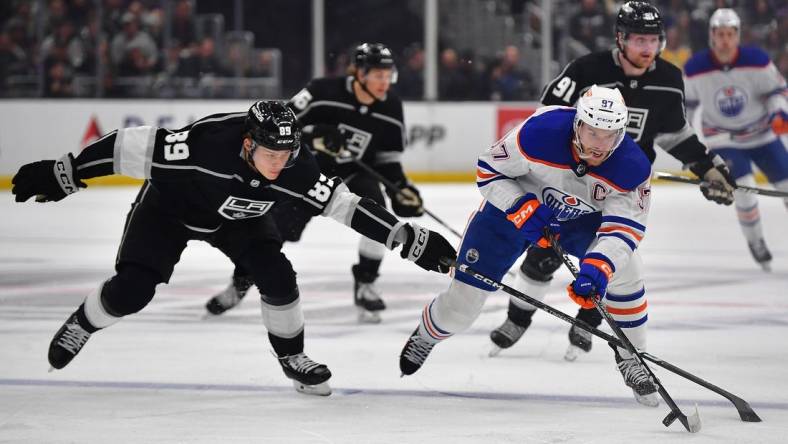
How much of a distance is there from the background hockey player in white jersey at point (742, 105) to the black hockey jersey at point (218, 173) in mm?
3686

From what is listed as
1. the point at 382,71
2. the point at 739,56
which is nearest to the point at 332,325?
the point at 382,71

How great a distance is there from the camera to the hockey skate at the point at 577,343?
4.43 m

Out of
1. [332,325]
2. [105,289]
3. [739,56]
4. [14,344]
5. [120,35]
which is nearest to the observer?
[105,289]

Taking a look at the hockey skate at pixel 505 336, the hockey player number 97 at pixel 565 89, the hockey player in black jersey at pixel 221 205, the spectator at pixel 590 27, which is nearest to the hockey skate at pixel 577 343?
the hockey skate at pixel 505 336

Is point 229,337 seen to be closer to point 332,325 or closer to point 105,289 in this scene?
point 332,325

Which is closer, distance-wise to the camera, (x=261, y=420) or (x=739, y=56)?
(x=261, y=420)

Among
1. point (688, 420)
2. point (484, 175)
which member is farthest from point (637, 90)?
point (688, 420)

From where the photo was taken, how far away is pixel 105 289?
3744 millimetres

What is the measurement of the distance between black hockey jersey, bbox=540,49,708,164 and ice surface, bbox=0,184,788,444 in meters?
0.81

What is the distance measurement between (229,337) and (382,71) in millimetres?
1341

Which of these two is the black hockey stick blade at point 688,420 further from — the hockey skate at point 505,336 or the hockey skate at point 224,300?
the hockey skate at point 224,300

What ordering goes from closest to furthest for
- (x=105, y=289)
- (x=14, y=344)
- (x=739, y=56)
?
(x=105, y=289), (x=14, y=344), (x=739, y=56)

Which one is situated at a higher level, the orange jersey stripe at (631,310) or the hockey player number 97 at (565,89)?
the hockey player number 97 at (565,89)

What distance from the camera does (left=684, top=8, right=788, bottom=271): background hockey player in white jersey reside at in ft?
22.6
